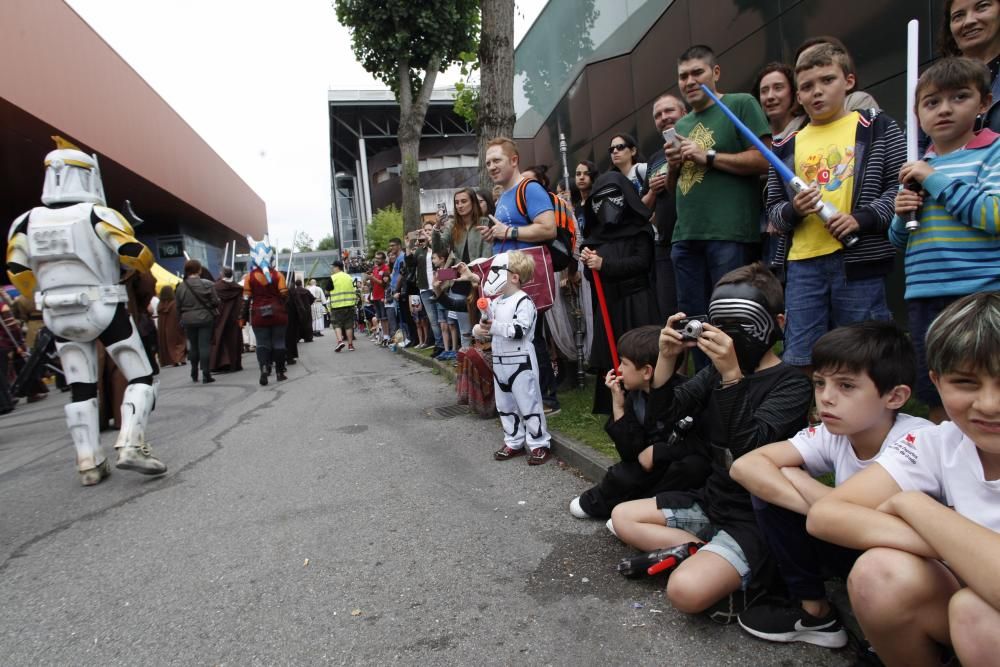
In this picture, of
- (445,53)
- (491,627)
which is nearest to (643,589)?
(491,627)

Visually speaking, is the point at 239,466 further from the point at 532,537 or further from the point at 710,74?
the point at 710,74

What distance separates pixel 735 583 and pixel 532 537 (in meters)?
1.11

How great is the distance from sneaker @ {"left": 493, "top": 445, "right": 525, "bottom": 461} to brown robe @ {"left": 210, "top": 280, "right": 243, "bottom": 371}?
28.2ft

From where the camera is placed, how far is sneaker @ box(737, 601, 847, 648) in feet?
6.54

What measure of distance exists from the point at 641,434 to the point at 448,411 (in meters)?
3.65

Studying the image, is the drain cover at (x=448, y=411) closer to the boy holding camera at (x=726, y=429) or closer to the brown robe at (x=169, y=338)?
the boy holding camera at (x=726, y=429)

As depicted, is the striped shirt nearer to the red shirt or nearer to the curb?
the curb

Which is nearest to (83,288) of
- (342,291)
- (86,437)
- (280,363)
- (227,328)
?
(86,437)

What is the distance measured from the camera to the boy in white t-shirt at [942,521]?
1393mm

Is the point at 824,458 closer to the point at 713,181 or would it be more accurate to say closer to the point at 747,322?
the point at 747,322

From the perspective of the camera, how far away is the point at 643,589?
246 cm

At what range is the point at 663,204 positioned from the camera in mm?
4270

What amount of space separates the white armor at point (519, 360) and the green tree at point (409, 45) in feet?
34.6

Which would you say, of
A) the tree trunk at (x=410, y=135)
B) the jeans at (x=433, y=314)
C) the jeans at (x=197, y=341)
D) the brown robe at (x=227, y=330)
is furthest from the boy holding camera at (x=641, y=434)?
the tree trunk at (x=410, y=135)
